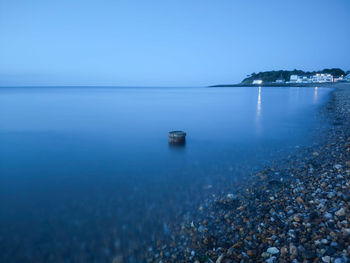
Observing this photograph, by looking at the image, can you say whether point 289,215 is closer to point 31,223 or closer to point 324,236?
point 324,236

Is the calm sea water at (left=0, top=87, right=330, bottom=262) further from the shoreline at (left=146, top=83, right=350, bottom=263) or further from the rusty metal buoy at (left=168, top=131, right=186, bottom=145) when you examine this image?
the shoreline at (left=146, top=83, right=350, bottom=263)

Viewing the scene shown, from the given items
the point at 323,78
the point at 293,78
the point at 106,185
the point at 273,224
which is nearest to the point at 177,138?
the point at 106,185

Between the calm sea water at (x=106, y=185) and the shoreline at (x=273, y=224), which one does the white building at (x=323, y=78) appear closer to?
the calm sea water at (x=106, y=185)

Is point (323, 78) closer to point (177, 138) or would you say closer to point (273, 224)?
point (177, 138)

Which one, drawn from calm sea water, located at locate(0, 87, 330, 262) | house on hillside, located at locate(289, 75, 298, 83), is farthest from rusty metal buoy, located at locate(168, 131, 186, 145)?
house on hillside, located at locate(289, 75, 298, 83)

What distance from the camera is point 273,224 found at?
14.6ft

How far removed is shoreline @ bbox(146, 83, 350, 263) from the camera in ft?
12.0

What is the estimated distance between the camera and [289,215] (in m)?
4.66

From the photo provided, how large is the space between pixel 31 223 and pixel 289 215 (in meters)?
6.29

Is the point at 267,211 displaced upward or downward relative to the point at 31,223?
upward

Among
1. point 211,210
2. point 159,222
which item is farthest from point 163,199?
point 211,210

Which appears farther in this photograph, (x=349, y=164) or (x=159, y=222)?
(x=349, y=164)

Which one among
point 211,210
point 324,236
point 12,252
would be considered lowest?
point 12,252

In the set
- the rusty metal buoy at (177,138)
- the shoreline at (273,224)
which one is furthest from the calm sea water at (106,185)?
the shoreline at (273,224)
